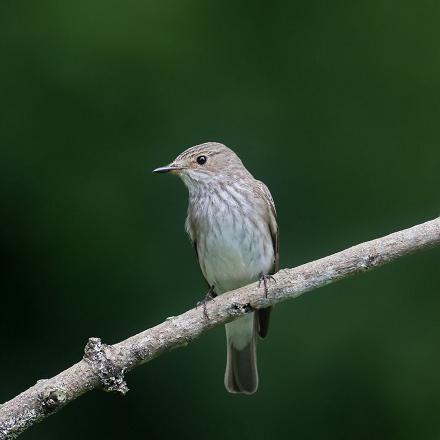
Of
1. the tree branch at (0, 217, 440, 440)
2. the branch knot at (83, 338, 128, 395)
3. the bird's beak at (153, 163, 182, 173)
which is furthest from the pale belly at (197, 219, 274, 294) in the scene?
the branch knot at (83, 338, 128, 395)

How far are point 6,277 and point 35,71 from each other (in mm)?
1215

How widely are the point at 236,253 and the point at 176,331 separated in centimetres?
125

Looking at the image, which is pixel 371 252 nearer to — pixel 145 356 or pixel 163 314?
pixel 145 356

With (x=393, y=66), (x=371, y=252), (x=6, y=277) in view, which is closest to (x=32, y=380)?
(x=6, y=277)

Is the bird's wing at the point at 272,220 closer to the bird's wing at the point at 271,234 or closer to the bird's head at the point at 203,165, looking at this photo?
the bird's wing at the point at 271,234

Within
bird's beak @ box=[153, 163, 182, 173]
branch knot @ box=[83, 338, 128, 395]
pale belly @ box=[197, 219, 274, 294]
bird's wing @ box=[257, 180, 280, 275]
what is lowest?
branch knot @ box=[83, 338, 128, 395]

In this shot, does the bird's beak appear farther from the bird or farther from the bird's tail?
the bird's tail

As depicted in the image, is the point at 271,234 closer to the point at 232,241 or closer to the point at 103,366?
the point at 232,241

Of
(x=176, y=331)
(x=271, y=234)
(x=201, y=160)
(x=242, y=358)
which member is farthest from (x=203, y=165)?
(x=176, y=331)

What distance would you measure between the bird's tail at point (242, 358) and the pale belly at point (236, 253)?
0.23 meters

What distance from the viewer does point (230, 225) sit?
16.8ft

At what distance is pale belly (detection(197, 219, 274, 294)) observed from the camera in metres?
5.11

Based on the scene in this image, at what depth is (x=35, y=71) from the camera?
590 centimetres

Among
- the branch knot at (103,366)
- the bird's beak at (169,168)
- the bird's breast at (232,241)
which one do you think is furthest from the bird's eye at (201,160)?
the branch knot at (103,366)
